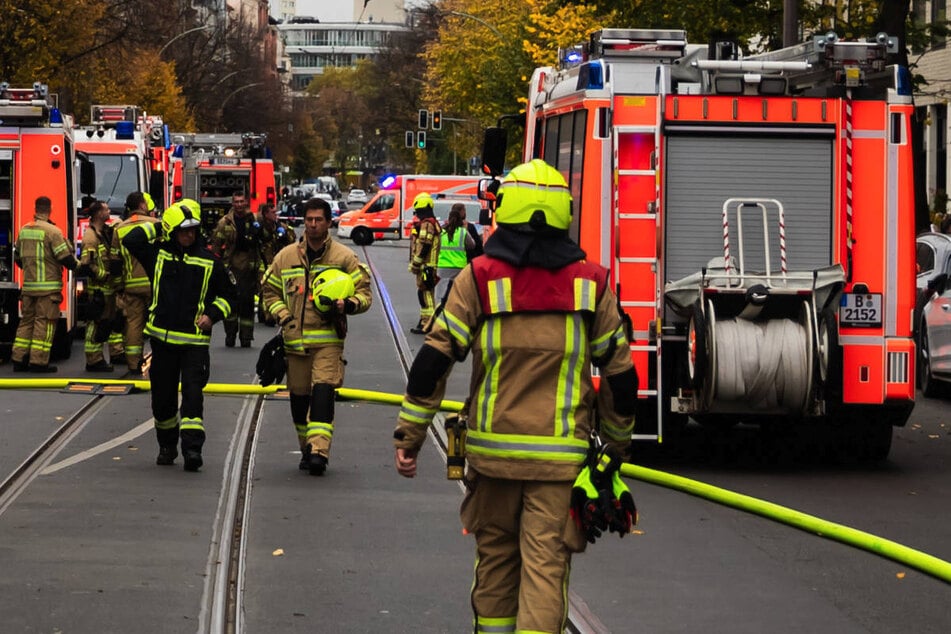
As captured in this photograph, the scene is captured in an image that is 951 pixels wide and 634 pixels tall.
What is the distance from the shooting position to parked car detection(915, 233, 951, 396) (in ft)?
56.1

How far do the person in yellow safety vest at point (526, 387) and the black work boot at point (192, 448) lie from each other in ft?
19.1

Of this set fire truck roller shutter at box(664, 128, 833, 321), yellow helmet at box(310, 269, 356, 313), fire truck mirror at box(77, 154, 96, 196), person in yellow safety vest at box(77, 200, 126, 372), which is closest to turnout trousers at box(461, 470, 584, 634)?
yellow helmet at box(310, 269, 356, 313)

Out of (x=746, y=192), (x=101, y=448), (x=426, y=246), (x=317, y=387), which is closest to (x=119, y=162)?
(x=426, y=246)

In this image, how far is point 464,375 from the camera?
1894 centimetres

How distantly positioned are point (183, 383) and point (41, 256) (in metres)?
7.09

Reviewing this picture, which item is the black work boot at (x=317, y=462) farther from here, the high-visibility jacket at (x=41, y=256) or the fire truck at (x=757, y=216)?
the high-visibility jacket at (x=41, y=256)

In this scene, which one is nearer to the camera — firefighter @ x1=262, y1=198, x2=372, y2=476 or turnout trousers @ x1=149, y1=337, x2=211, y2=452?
firefighter @ x1=262, y1=198, x2=372, y2=476

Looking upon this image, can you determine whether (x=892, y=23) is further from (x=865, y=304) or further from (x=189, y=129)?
(x=189, y=129)

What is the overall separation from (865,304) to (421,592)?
5150 mm

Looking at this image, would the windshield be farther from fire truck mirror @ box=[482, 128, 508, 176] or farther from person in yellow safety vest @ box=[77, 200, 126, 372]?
fire truck mirror @ box=[482, 128, 508, 176]

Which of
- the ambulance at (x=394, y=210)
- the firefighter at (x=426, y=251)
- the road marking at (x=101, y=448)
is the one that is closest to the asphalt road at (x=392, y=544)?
the road marking at (x=101, y=448)

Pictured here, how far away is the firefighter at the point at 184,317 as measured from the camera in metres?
11.4

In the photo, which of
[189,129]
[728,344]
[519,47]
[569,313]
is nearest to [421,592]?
[569,313]

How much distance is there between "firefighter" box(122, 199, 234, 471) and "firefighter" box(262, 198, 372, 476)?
434 mm
